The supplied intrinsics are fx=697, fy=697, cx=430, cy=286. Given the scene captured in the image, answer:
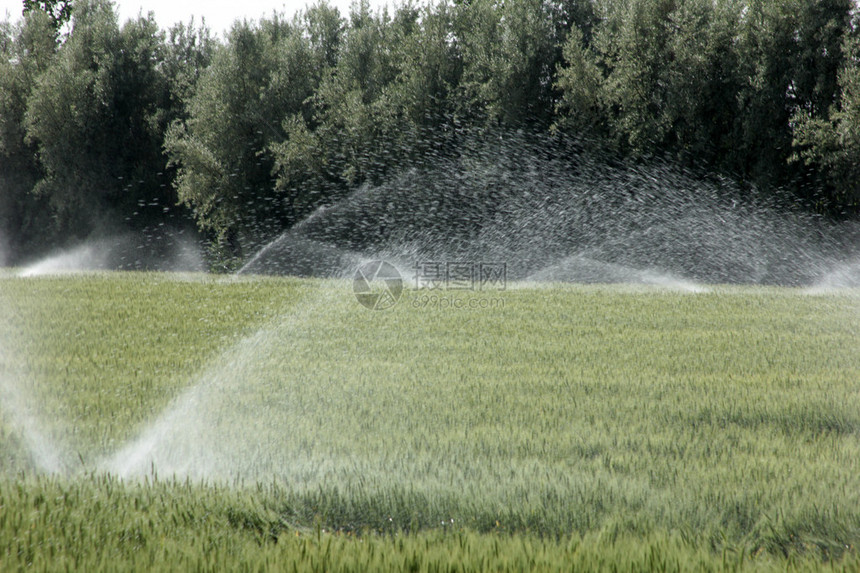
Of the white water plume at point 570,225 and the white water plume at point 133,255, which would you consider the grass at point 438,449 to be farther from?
the white water plume at point 133,255

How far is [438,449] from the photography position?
4.42 metres

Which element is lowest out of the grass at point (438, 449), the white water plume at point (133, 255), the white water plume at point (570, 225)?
the white water plume at point (133, 255)

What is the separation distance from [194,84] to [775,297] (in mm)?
32417

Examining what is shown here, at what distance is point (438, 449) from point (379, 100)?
2441cm

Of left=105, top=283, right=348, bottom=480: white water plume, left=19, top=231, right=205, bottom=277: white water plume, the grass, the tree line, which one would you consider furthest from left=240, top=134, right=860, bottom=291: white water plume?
left=105, top=283, right=348, bottom=480: white water plume

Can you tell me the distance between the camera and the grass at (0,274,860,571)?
308 centimetres

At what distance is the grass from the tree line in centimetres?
1443

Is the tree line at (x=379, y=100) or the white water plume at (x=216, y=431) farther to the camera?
the tree line at (x=379, y=100)

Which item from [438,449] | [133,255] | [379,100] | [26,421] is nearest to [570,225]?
[379,100]

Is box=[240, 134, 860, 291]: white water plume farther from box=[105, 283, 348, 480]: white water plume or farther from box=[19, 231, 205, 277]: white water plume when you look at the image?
box=[105, 283, 348, 480]: white water plume

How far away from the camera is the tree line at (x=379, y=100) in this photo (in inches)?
826

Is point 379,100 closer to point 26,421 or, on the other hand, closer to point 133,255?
point 133,255

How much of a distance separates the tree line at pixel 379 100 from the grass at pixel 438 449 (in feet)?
47.3

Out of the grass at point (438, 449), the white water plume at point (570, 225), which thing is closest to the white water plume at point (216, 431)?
the grass at point (438, 449)
